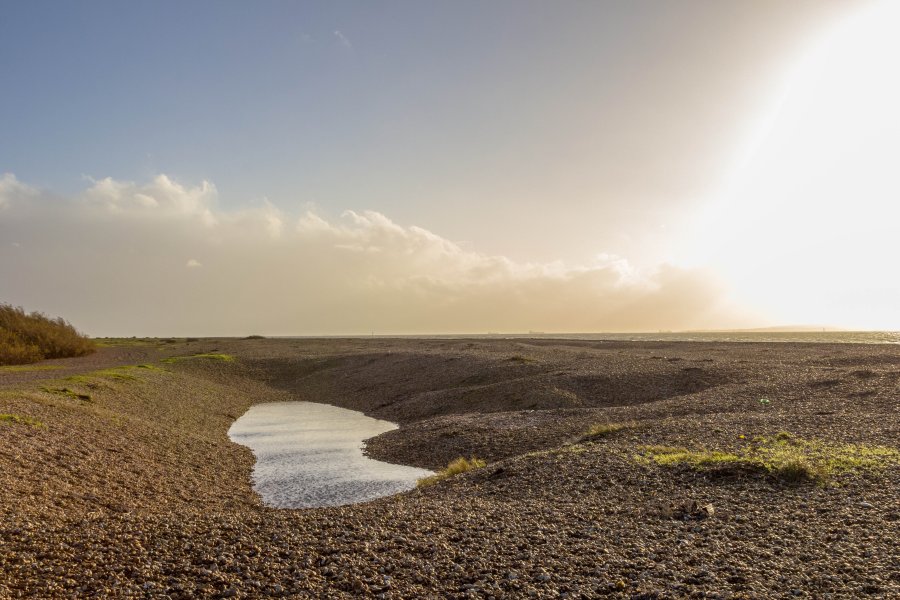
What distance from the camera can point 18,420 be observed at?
18125 mm

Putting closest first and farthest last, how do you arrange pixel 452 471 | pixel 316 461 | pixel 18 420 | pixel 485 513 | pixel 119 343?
pixel 485 513, pixel 452 471, pixel 18 420, pixel 316 461, pixel 119 343

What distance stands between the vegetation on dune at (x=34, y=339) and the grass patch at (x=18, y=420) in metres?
37.3

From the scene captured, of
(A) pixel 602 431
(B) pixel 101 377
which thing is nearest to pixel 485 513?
(A) pixel 602 431

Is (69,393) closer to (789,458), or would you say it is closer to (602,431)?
(602,431)

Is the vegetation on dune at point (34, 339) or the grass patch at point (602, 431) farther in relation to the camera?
the vegetation on dune at point (34, 339)

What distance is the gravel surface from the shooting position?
25.6ft

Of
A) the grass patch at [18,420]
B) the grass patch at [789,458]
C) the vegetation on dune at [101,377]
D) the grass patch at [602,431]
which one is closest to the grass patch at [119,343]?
the vegetation on dune at [101,377]

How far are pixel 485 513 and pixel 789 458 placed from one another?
7610mm

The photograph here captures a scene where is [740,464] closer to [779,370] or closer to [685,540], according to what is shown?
[685,540]

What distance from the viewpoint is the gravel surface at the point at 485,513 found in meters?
7.81

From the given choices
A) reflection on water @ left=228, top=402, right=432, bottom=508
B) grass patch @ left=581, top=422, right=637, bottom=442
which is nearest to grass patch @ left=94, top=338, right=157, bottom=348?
reflection on water @ left=228, top=402, right=432, bottom=508

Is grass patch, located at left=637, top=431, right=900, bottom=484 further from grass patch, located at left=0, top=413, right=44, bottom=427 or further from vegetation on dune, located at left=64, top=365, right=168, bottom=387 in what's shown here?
vegetation on dune, located at left=64, top=365, right=168, bottom=387

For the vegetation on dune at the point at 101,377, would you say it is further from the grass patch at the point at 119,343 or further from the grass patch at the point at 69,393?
the grass patch at the point at 119,343

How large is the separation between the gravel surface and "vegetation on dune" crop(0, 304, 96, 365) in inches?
1149
